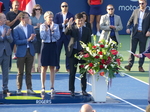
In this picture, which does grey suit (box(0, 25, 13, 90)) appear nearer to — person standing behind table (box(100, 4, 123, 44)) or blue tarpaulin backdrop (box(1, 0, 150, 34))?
person standing behind table (box(100, 4, 123, 44))

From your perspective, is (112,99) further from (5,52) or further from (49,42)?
(5,52)

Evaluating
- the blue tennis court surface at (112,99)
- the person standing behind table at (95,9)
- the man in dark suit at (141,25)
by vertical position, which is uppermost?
the person standing behind table at (95,9)

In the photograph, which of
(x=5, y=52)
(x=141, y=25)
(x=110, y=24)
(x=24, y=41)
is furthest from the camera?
(x=141, y=25)

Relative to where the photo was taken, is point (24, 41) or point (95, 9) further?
point (95, 9)

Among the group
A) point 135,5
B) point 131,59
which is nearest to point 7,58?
point 131,59

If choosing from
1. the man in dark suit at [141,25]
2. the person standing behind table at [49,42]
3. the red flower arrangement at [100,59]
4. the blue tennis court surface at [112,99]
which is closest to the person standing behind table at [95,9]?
the man in dark suit at [141,25]

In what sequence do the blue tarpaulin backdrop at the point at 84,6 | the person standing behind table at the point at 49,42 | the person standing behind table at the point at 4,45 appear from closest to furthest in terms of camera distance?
the person standing behind table at the point at 4,45
the person standing behind table at the point at 49,42
the blue tarpaulin backdrop at the point at 84,6

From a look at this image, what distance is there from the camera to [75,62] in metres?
11.9

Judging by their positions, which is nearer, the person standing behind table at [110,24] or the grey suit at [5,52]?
the grey suit at [5,52]

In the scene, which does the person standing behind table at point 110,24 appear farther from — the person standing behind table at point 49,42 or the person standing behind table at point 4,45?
the person standing behind table at point 4,45

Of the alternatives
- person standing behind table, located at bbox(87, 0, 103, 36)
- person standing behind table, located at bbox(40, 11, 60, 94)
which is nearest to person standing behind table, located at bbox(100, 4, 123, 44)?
person standing behind table, located at bbox(40, 11, 60, 94)

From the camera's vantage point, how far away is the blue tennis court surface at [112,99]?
1102 cm

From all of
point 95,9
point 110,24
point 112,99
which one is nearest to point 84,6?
point 95,9

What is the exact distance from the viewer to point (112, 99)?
39.7 ft
